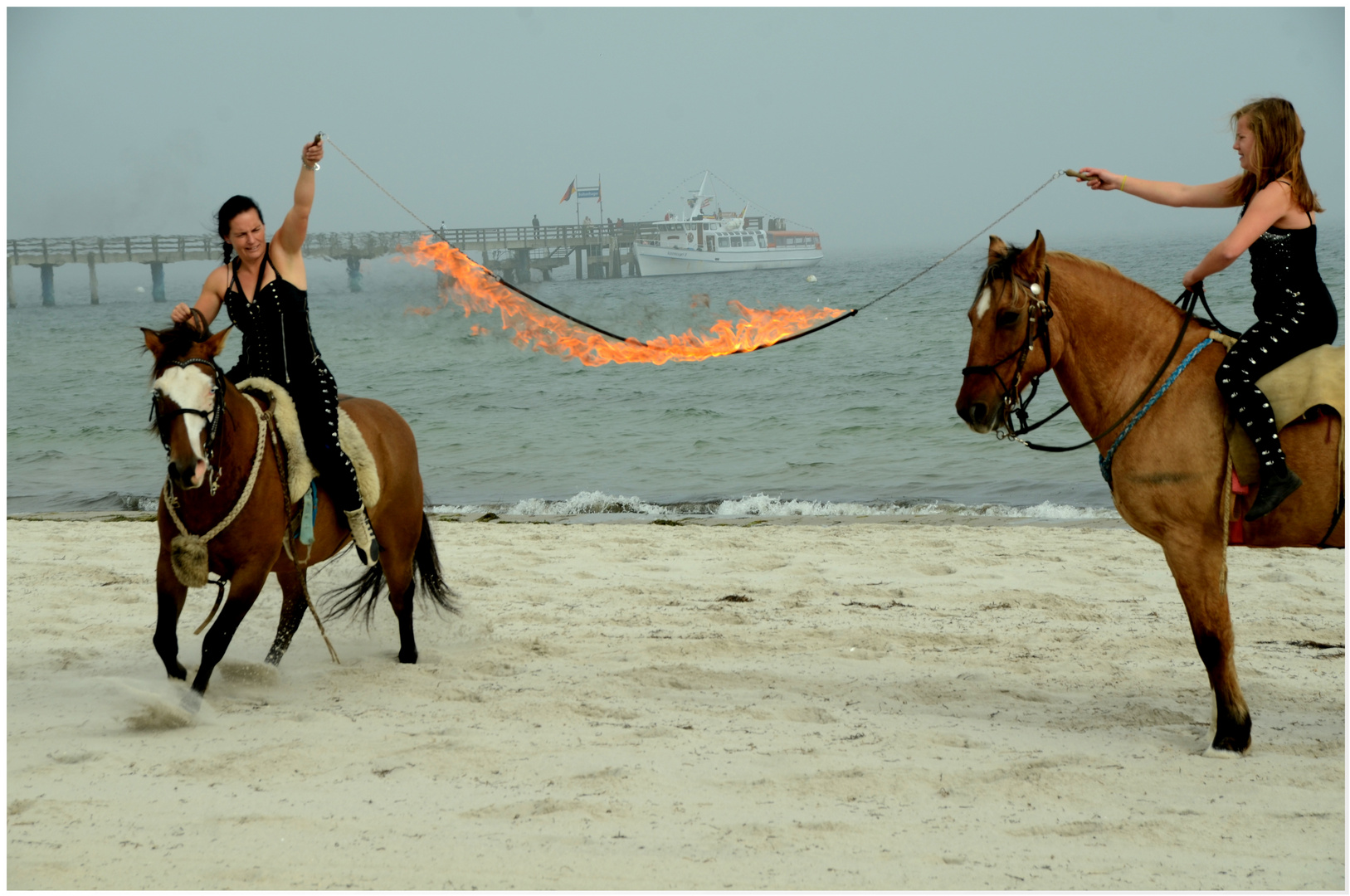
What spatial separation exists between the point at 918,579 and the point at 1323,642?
2.46 metres

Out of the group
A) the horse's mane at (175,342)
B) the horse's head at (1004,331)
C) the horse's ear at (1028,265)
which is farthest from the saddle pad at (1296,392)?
the horse's mane at (175,342)

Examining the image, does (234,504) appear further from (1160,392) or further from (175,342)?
(1160,392)

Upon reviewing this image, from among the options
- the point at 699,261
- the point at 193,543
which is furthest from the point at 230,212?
the point at 699,261

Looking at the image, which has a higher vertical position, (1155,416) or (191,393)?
(191,393)

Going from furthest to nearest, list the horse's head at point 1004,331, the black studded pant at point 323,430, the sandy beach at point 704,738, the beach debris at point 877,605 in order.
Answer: the beach debris at point 877,605 → the black studded pant at point 323,430 → the horse's head at point 1004,331 → the sandy beach at point 704,738

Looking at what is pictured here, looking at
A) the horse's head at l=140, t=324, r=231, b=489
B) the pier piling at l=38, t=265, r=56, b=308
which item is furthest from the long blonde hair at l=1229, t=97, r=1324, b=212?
the pier piling at l=38, t=265, r=56, b=308

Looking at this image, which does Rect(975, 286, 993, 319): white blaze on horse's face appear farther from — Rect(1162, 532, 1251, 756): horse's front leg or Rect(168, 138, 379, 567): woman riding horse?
Rect(168, 138, 379, 567): woman riding horse

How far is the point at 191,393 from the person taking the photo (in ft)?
14.1

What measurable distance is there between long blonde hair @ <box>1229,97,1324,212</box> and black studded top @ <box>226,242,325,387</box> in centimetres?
403

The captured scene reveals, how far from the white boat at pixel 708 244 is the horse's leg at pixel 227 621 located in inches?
1745

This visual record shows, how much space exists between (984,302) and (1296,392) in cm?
121

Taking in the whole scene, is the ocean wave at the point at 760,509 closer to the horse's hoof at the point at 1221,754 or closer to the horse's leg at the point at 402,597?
the horse's leg at the point at 402,597

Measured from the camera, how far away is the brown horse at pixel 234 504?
14.2 feet

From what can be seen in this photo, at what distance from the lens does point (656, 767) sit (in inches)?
163
